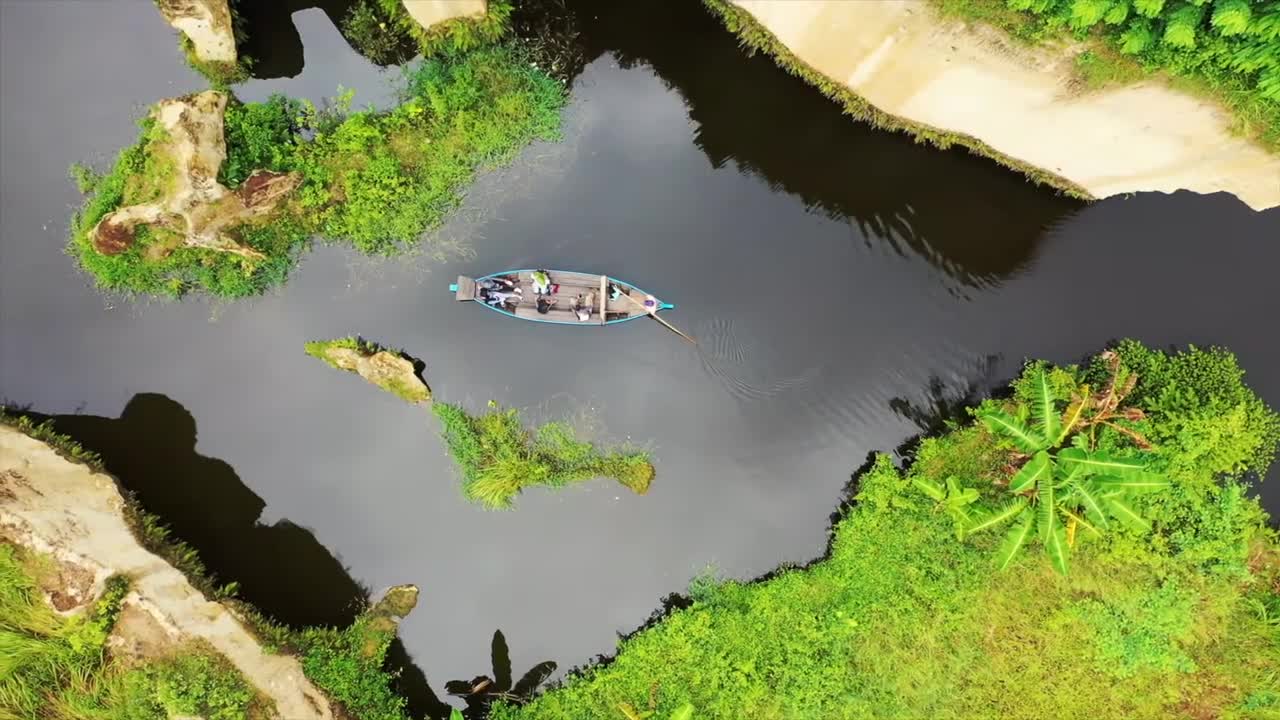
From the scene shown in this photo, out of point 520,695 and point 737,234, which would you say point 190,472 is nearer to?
point 520,695

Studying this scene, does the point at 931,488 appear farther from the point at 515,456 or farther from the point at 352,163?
the point at 352,163

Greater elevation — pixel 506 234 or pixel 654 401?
pixel 506 234

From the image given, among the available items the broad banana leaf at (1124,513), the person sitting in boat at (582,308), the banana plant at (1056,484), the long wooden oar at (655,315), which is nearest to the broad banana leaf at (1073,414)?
the banana plant at (1056,484)

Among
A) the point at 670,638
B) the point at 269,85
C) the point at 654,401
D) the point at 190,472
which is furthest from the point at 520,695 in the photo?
the point at 269,85

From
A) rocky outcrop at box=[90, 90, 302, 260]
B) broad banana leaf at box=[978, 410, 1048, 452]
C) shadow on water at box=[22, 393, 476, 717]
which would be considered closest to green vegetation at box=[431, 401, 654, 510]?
shadow on water at box=[22, 393, 476, 717]

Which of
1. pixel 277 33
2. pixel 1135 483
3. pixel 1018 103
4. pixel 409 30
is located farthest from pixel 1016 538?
pixel 277 33

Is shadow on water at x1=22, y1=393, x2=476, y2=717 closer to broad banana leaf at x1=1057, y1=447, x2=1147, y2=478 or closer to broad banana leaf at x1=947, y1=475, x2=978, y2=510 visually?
broad banana leaf at x1=947, y1=475, x2=978, y2=510

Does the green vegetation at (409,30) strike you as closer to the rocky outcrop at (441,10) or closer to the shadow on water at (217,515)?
the rocky outcrop at (441,10)
